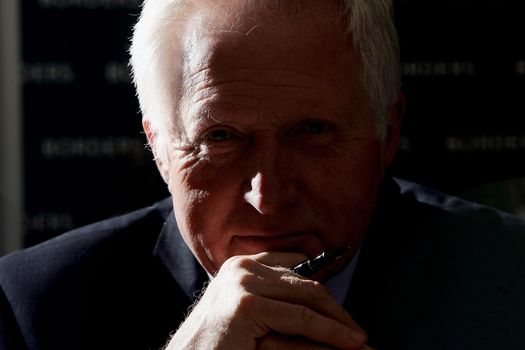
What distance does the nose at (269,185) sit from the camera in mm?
2002

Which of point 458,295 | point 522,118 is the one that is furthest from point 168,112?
point 522,118

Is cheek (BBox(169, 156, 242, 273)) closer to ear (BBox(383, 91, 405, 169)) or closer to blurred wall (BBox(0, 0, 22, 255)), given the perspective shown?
Answer: ear (BBox(383, 91, 405, 169))

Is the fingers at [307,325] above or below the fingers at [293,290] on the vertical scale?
below

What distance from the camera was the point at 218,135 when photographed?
2.14 m

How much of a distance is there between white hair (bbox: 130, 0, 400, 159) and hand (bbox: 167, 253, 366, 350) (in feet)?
1.66

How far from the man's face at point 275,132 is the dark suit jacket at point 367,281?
0.27m

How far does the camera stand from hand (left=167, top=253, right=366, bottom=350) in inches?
72.8

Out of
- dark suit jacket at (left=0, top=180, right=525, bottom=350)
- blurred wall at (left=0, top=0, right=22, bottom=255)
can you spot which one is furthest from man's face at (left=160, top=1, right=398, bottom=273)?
blurred wall at (left=0, top=0, right=22, bottom=255)

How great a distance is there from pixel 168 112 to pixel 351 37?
0.49 metres

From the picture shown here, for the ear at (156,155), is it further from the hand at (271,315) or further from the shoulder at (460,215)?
the shoulder at (460,215)

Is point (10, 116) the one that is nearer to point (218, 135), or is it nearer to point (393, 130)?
point (218, 135)

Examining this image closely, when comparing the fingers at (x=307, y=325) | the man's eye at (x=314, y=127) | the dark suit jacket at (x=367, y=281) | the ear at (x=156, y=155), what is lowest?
the dark suit jacket at (x=367, y=281)

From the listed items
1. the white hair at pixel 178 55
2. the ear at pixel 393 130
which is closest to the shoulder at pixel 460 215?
the ear at pixel 393 130

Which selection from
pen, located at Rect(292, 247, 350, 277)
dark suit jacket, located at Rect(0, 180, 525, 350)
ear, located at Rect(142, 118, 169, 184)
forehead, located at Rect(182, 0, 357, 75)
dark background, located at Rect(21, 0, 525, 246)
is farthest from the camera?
dark background, located at Rect(21, 0, 525, 246)
